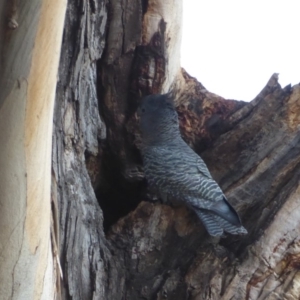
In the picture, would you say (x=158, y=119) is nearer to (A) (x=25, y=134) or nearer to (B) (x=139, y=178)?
(B) (x=139, y=178)

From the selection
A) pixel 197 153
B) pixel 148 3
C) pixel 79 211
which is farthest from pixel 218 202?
pixel 148 3

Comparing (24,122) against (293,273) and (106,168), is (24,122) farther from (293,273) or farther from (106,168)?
(106,168)

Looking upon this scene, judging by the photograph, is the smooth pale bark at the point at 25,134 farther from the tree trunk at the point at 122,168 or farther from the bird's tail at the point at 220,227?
the bird's tail at the point at 220,227

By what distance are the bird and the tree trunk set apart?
0.17 feet

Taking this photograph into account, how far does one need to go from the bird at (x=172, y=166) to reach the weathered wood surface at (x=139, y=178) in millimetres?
59

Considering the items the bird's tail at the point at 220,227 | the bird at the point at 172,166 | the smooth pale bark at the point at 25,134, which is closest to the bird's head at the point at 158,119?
the bird at the point at 172,166

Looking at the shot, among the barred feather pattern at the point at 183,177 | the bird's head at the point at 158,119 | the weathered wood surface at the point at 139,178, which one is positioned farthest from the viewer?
the bird's head at the point at 158,119

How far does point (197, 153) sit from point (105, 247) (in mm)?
905

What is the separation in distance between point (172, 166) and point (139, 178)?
0.22 metres

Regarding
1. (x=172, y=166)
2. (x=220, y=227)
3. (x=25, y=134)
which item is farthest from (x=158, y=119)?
(x=25, y=134)

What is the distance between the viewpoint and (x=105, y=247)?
192 cm

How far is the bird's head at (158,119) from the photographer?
9.08 feet

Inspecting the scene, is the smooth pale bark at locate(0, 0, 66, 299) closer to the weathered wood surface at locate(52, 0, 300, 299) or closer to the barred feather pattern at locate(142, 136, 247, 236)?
the weathered wood surface at locate(52, 0, 300, 299)

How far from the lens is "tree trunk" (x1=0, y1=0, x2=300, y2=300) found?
131 centimetres
